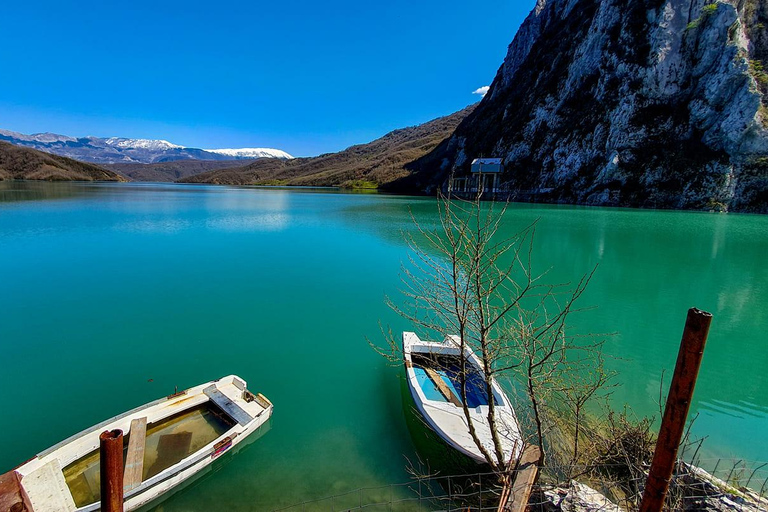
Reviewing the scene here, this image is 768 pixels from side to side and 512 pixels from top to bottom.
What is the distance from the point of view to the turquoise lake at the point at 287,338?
23.2 feet

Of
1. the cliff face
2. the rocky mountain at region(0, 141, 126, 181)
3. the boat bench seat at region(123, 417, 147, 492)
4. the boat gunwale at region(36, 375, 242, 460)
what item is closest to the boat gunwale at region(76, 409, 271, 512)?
the boat bench seat at region(123, 417, 147, 492)

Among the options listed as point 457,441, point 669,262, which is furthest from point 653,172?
point 457,441

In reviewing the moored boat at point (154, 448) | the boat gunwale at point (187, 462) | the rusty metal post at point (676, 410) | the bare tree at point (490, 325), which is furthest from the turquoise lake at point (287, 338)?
the rusty metal post at point (676, 410)

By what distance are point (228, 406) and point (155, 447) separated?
142 cm

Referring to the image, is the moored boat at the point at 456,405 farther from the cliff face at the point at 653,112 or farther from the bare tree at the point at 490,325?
the cliff face at the point at 653,112

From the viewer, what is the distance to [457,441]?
6453 millimetres

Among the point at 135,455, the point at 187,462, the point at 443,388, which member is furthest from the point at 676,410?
the point at 135,455

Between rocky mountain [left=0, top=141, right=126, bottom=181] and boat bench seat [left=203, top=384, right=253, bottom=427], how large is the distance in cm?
20299

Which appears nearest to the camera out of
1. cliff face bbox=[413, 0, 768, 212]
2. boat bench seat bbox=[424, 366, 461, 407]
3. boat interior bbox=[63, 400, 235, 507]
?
boat interior bbox=[63, 400, 235, 507]

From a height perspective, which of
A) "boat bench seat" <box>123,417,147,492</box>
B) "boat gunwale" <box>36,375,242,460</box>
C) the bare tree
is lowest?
"boat bench seat" <box>123,417,147,492</box>

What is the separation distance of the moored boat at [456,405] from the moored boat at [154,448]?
3.66m

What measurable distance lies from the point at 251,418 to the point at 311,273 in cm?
1257

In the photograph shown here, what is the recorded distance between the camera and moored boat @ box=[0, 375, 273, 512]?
18.0 ft

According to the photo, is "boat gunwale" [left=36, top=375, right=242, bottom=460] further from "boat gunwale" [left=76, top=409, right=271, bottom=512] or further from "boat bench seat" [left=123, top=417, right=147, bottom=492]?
"boat gunwale" [left=76, top=409, right=271, bottom=512]
